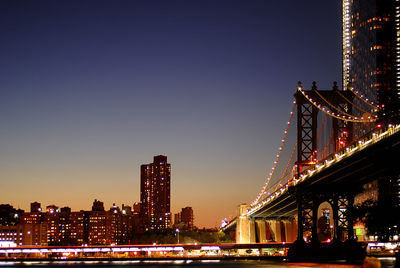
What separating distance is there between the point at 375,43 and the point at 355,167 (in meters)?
57.0

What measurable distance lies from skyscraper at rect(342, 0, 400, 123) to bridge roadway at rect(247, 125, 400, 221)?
34047 mm

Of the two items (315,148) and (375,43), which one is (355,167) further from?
(375,43)

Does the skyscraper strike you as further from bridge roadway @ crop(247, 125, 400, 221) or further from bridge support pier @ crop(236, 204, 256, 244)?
bridge support pier @ crop(236, 204, 256, 244)

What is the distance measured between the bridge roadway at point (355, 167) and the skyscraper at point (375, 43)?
1340 inches

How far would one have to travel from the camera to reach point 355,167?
63.8m

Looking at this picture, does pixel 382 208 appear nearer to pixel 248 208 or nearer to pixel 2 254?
pixel 248 208

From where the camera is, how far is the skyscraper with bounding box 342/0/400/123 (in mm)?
113081

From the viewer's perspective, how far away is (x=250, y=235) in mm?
139750

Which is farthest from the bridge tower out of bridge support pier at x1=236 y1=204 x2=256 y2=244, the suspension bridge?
bridge support pier at x1=236 y1=204 x2=256 y2=244

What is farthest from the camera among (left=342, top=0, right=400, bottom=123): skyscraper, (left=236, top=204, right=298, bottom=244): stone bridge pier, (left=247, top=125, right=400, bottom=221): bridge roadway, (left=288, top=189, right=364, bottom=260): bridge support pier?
(left=236, top=204, right=298, bottom=244): stone bridge pier

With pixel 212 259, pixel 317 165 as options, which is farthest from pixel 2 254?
pixel 317 165

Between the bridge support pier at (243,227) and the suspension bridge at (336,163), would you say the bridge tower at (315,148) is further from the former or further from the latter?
the bridge support pier at (243,227)

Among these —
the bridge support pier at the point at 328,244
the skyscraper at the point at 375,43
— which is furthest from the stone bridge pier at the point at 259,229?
the bridge support pier at the point at 328,244

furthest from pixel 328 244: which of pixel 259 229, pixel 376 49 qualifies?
pixel 259 229
